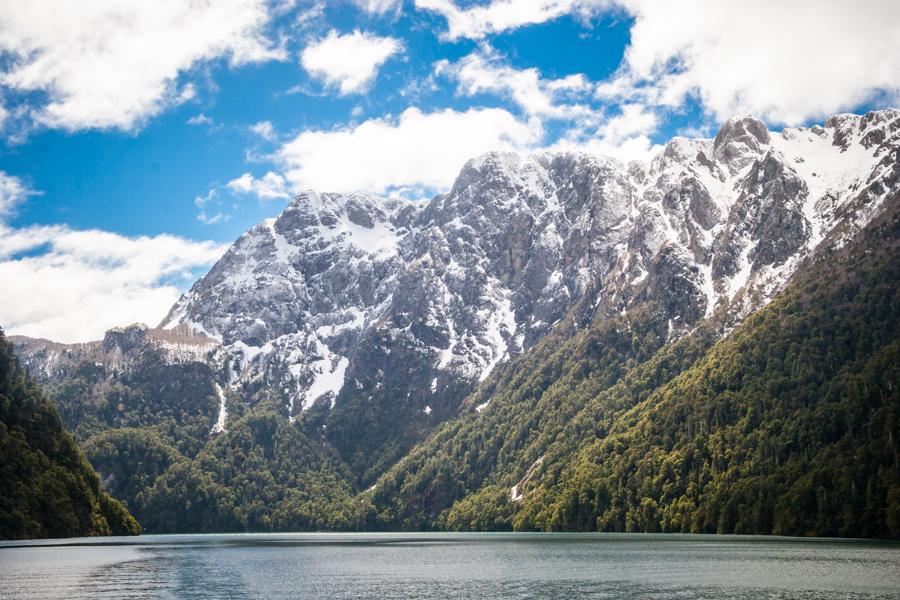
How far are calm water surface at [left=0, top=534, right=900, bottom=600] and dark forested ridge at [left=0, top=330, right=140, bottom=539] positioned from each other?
1978 centimetres

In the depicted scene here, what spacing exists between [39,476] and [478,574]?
347ft

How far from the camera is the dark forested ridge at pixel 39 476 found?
16175 cm

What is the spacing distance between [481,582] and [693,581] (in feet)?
70.4

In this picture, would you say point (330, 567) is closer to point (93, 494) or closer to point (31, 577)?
point (31, 577)

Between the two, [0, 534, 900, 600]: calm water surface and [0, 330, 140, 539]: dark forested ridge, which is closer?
[0, 534, 900, 600]: calm water surface

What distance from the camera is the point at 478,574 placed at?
10244 cm

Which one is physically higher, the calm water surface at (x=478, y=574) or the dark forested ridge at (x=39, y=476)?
the dark forested ridge at (x=39, y=476)

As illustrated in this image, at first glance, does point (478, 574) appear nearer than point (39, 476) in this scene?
Yes

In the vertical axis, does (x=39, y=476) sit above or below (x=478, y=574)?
above

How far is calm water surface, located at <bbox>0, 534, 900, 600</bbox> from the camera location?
7969cm

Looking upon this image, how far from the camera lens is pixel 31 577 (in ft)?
294

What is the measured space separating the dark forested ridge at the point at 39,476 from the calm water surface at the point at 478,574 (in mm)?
19783

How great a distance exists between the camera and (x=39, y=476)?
16925 cm

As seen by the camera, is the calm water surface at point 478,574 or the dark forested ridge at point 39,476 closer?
the calm water surface at point 478,574
